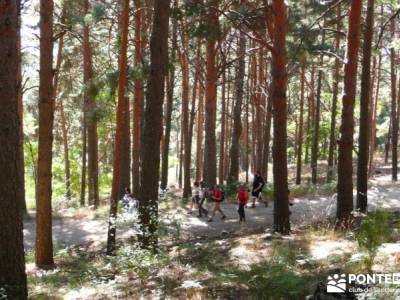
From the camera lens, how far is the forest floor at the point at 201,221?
47.9ft

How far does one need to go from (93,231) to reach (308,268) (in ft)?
38.0

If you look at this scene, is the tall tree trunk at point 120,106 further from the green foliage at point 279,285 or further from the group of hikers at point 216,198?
the green foliage at point 279,285

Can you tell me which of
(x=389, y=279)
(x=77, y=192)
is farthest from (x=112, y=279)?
(x=77, y=192)

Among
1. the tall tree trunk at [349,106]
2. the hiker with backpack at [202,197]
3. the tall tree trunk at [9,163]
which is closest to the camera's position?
the tall tree trunk at [9,163]

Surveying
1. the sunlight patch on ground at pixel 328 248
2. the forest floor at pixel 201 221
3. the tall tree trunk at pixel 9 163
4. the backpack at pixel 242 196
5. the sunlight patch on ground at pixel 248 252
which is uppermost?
the tall tree trunk at pixel 9 163

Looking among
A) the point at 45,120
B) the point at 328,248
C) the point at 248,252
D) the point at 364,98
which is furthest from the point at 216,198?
the point at 328,248

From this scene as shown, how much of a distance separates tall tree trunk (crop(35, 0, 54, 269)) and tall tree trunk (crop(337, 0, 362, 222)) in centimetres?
684

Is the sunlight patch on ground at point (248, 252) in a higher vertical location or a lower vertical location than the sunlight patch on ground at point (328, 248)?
lower

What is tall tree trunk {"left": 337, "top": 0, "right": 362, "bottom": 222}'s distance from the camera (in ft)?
36.8

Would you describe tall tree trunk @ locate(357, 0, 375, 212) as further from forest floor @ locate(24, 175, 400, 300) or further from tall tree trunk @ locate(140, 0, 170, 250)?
tall tree trunk @ locate(140, 0, 170, 250)

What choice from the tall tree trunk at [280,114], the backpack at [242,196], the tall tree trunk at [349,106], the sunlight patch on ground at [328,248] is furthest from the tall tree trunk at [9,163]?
the backpack at [242,196]

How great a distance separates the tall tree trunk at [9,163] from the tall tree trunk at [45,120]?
5.05 meters

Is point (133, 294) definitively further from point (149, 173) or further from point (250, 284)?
point (149, 173)

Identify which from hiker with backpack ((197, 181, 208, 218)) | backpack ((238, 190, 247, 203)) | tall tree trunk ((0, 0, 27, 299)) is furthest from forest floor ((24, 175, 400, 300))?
hiker with backpack ((197, 181, 208, 218))
